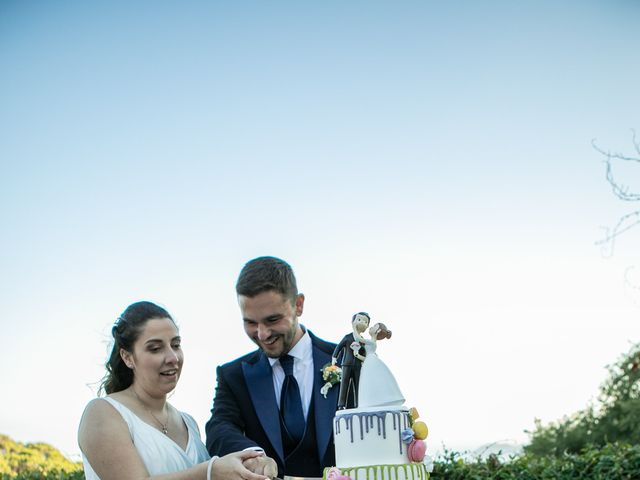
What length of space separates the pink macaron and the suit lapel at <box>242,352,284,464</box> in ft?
3.60

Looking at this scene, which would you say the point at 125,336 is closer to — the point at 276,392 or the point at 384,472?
the point at 276,392

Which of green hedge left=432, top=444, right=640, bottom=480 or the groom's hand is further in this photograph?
green hedge left=432, top=444, right=640, bottom=480

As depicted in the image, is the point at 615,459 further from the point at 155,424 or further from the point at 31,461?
the point at 31,461

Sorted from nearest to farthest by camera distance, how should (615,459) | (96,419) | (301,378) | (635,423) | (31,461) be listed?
(96,419), (301,378), (615,459), (31,461), (635,423)

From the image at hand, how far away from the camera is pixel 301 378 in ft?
17.3

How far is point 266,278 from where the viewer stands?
4996mm

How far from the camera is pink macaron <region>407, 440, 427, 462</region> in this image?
13.7 feet

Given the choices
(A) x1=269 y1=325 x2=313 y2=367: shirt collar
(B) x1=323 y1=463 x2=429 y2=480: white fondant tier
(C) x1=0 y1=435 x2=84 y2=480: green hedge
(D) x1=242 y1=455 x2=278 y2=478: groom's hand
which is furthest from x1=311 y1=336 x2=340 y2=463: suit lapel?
(C) x1=0 y1=435 x2=84 y2=480: green hedge

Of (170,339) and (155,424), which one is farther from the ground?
(170,339)

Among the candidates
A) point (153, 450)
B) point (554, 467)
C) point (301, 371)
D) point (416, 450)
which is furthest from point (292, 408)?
point (554, 467)

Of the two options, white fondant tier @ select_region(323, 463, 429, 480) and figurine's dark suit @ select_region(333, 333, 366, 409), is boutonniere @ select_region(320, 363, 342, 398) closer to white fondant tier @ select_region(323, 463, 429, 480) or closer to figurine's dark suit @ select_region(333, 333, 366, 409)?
figurine's dark suit @ select_region(333, 333, 366, 409)

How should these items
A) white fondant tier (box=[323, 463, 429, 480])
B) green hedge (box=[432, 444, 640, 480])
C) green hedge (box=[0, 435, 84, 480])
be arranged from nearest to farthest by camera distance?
white fondant tier (box=[323, 463, 429, 480]), green hedge (box=[432, 444, 640, 480]), green hedge (box=[0, 435, 84, 480])

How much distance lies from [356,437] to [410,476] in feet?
1.18

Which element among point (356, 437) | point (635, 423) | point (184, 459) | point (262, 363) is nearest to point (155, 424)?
point (184, 459)
